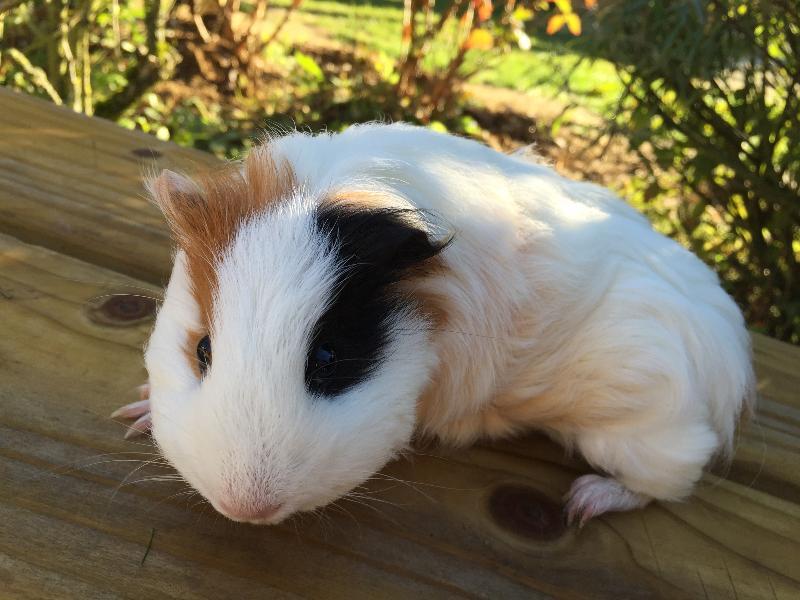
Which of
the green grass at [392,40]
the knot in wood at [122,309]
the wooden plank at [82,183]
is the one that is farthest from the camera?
the green grass at [392,40]

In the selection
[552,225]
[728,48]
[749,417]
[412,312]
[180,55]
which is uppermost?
[728,48]

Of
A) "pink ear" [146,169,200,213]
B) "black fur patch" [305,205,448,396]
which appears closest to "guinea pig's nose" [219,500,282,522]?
"black fur patch" [305,205,448,396]

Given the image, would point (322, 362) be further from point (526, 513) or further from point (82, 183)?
point (82, 183)

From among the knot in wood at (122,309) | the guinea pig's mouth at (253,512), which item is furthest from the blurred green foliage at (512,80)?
the guinea pig's mouth at (253,512)

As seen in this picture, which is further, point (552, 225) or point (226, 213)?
point (552, 225)

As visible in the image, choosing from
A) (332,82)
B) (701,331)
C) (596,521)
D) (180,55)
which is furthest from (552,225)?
(180,55)

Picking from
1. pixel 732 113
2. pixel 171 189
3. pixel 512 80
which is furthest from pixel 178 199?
pixel 512 80

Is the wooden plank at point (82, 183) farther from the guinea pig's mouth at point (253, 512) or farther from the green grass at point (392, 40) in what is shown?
the green grass at point (392, 40)

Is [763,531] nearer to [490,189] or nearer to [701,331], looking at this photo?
A: [701,331]

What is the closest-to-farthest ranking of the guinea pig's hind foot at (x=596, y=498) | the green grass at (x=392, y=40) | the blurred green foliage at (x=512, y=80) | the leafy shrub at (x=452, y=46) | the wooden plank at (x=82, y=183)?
the guinea pig's hind foot at (x=596, y=498) → the wooden plank at (x=82, y=183) → the blurred green foliage at (x=512, y=80) → the leafy shrub at (x=452, y=46) → the green grass at (x=392, y=40)
